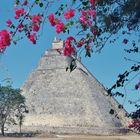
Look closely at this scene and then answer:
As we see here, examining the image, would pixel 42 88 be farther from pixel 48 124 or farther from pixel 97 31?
pixel 97 31

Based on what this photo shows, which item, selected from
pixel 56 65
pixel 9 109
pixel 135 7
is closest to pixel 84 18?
pixel 135 7

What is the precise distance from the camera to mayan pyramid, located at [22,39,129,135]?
10588 centimetres

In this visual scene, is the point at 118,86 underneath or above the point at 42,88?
underneath

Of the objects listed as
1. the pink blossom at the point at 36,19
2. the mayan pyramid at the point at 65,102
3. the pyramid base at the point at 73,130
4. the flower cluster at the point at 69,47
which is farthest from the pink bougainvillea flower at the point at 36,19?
the mayan pyramid at the point at 65,102

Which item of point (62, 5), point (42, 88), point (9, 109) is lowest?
point (62, 5)

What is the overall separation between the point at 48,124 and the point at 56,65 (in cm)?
2098

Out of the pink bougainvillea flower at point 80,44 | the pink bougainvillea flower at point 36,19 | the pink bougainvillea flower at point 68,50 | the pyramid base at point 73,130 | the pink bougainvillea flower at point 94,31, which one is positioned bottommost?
the pink bougainvillea flower at point 68,50

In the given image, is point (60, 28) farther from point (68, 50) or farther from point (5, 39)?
point (5, 39)

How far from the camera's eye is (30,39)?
336 inches

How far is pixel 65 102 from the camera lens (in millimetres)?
114938

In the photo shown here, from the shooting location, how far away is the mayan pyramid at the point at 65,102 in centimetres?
10588

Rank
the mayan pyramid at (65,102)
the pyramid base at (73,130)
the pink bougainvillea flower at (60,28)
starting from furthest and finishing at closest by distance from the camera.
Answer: the mayan pyramid at (65,102), the pyramid base at (73,130), the pink bougainvillea flower at (60,28)

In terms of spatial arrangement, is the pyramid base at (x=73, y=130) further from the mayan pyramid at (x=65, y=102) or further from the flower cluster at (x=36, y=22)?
the flower cluster at (x=36, y=22)

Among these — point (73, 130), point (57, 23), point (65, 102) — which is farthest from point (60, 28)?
point (65, 102)
